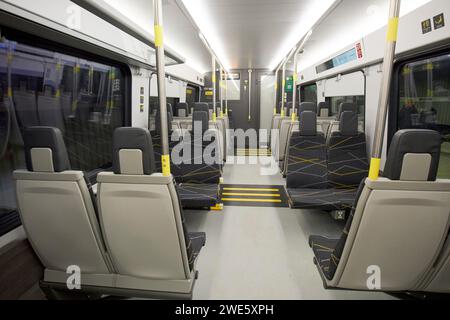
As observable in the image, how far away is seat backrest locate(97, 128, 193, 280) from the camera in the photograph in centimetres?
166

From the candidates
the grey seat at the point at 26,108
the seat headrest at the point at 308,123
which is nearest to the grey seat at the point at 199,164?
the seat headrest at the point at 308,123

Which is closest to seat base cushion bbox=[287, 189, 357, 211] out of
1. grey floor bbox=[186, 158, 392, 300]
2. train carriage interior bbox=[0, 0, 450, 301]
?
train carriage interior bbox=[0, 0, 450, 301]

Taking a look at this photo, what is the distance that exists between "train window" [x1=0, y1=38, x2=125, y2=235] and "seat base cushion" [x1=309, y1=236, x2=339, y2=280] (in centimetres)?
241

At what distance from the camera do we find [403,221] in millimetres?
1604

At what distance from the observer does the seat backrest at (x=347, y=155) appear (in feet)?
12.8

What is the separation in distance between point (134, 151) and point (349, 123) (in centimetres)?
327

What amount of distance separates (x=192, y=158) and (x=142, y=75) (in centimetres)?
156

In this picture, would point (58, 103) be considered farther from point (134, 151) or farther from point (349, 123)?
point (349, 123)

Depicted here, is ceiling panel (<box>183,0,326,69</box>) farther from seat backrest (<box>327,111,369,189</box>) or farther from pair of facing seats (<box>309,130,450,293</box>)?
pair of facing seats (<box>309,130,450,293</box>)

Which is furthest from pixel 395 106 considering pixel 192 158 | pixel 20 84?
pixel 20 84

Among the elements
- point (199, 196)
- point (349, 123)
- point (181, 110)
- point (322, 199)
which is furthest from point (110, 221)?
point (181, 110)

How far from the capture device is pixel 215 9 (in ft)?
11.2

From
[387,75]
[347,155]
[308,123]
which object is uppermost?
[387,75]

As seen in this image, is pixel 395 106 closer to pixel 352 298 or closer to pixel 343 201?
pixel 343 201
